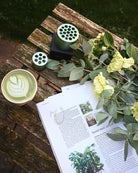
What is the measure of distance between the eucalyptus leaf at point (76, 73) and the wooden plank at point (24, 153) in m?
0.31

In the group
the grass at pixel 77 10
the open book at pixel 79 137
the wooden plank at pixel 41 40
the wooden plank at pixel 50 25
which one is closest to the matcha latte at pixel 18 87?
the open book at pixel 79 137

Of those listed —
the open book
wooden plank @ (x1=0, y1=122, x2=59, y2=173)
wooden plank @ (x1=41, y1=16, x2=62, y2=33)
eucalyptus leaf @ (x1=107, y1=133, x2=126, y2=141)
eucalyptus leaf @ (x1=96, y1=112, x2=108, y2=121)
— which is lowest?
wooden plank @ (x1=0, y1=122, x2=59, y2=173)

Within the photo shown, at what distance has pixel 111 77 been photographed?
0.82 meters

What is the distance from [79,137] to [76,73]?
10.2 inches

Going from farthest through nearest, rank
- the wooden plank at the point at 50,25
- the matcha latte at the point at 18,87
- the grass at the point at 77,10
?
the grass at the point at 77,10, the wooden plank at the point at 50,25, the matcha latte at the point at 18,87

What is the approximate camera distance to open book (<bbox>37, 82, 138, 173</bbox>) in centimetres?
70

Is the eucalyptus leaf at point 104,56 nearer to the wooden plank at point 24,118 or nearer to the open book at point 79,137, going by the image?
the open book at point 79,137

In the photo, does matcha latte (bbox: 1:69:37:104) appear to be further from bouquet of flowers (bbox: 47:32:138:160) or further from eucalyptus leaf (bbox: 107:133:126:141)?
eucalyptus leaf (bbox: 107:133:126:141)

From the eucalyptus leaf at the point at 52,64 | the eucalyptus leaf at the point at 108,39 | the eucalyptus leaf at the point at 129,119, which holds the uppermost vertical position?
the eucalyptus leaf at the point at 108,39

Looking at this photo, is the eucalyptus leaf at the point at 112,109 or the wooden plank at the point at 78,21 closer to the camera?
the eucalyptus leaf at the point at 112,109

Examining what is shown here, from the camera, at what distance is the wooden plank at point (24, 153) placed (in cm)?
69

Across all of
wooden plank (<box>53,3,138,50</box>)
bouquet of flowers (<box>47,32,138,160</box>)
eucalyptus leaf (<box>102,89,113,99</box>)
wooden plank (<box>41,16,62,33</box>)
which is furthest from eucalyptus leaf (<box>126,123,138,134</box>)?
wooden plank (<box>41,16,62,33</box>)

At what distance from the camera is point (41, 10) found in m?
1.65

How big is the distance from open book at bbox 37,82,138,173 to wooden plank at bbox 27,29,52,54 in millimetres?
214
